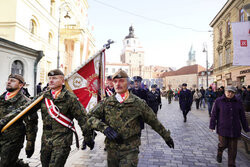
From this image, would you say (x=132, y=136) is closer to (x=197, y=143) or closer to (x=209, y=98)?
(x=197, y=143)

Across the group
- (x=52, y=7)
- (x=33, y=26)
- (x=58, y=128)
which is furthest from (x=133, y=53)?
(x=58, y=128)

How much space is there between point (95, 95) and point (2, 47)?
1077 cm

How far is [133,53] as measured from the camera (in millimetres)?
113500

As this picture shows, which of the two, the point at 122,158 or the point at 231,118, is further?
the point at 231,118

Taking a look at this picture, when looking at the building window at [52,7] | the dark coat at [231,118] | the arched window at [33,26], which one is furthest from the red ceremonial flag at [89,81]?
the building window at [52,7]

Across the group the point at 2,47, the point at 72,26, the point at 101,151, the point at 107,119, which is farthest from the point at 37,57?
the point at 107,119

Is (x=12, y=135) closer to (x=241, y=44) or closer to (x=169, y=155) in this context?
(x=169, y=155)

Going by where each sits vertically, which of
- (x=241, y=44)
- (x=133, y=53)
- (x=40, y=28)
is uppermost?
(x=133, y=53)

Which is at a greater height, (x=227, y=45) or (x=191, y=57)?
(x=191, y=57)

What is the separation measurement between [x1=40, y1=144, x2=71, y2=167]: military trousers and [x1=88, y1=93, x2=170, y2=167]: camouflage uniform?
62cm

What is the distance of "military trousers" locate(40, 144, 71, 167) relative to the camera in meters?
2.43

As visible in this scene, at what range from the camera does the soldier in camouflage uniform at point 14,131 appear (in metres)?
2.80

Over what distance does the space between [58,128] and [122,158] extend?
1039 mm

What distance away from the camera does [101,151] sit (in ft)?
15.9
